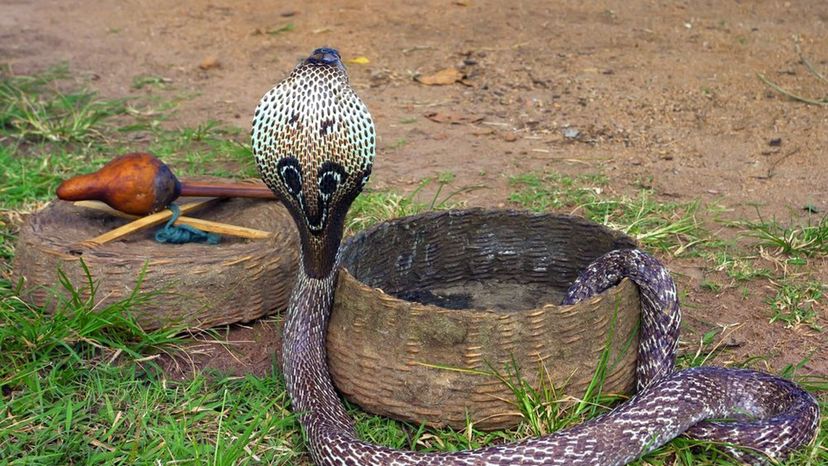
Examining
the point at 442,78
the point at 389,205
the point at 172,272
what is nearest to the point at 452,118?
the point at 442,78

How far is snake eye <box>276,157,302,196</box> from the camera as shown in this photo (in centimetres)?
276

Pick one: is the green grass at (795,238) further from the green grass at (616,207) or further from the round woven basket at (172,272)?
the round woven basket at (172,272)

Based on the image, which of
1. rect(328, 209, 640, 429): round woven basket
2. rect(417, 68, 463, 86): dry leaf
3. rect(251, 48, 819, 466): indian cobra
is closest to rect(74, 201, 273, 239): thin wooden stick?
rect(328, 209, 640, 429): round woven basket

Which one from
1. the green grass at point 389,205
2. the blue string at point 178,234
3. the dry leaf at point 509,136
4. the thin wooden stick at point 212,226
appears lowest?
the dry leaf at point 509,136

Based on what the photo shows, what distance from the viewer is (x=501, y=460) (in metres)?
2.43

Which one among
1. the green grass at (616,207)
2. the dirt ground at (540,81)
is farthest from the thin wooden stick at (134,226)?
the green grass at (616,207)

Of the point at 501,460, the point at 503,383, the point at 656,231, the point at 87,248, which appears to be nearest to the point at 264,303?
the point at 87,248

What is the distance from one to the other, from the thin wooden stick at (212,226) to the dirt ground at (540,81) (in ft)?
1.17

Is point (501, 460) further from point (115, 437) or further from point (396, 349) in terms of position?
point (115, 437)

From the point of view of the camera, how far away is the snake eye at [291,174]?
2.76 metres

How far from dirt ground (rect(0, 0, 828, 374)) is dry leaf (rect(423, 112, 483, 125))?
0.01 m

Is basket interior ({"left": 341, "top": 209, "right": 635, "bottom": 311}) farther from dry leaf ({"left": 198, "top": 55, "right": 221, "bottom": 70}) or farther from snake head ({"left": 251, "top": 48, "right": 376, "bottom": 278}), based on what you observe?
dry leaf ({"left": 198, "top": 55, "right": 221, "bottom": 70})

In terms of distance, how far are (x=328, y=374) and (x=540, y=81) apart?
11.0 feet

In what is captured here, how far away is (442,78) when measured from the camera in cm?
595
